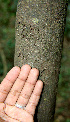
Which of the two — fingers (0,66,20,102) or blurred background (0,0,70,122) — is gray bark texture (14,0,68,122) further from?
blurred background (0,0,70,122)

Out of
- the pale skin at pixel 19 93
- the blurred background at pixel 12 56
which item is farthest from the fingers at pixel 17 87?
the blurred background at pixel 12 56

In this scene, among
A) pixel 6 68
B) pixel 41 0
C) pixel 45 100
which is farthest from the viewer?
pixel 6 68

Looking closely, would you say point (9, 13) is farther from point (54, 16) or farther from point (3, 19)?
point (54, 16)

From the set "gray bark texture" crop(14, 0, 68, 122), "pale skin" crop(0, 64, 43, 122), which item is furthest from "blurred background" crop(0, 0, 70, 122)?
"gray bark texture" crop(14, 0, 68, 122)

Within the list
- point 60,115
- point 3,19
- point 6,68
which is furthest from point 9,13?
point 60,115

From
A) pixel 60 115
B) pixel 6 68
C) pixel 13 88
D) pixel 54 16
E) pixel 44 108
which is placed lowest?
pixel 60 115

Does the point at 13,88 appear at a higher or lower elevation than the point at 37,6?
lower

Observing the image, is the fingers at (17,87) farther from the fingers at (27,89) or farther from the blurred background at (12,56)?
the blurred background at (12,56)
